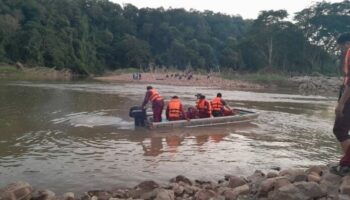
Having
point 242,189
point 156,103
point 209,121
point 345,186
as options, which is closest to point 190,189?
point 242,189

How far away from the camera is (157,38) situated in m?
95.3

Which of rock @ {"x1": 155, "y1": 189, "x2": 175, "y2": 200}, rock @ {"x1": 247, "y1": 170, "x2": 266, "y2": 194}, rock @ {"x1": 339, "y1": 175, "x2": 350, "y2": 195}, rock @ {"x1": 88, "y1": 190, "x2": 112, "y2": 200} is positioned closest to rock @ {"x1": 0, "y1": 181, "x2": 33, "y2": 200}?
rock @ {"x1": 88, "y1": 190, "x2": 112, "y2": 200}

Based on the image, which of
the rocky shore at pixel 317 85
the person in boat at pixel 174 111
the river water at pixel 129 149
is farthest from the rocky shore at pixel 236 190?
the rocky shore at pixel 317 85

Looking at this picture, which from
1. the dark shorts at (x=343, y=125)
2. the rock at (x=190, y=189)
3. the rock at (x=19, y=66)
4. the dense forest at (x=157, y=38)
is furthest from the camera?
the dense forest at (x=157, y=38)

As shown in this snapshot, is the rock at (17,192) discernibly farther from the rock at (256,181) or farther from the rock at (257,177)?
the rock at (257,177)

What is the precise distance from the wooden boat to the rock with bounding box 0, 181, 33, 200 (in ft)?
25.9

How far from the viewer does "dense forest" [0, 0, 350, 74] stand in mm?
70375

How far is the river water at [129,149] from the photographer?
30.7 feet

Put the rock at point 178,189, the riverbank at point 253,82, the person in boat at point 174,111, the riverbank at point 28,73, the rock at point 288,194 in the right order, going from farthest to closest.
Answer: the riverbank at point 28,73 → the riverbank at point 253,82 → the person in boat at point 174,111 → the rock at point 178,189 → the rock at point 288,194

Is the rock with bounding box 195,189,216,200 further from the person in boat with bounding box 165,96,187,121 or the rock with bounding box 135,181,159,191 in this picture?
the person in boat with bounding box 165,96,187,121

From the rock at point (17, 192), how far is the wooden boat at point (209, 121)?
788 cm

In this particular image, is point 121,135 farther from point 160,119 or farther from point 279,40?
point 279,40

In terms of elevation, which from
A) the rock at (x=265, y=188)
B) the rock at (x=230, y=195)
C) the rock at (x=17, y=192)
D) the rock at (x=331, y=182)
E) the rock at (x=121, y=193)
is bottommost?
the rock at (x=121, y=193)

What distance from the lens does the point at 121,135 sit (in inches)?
562
